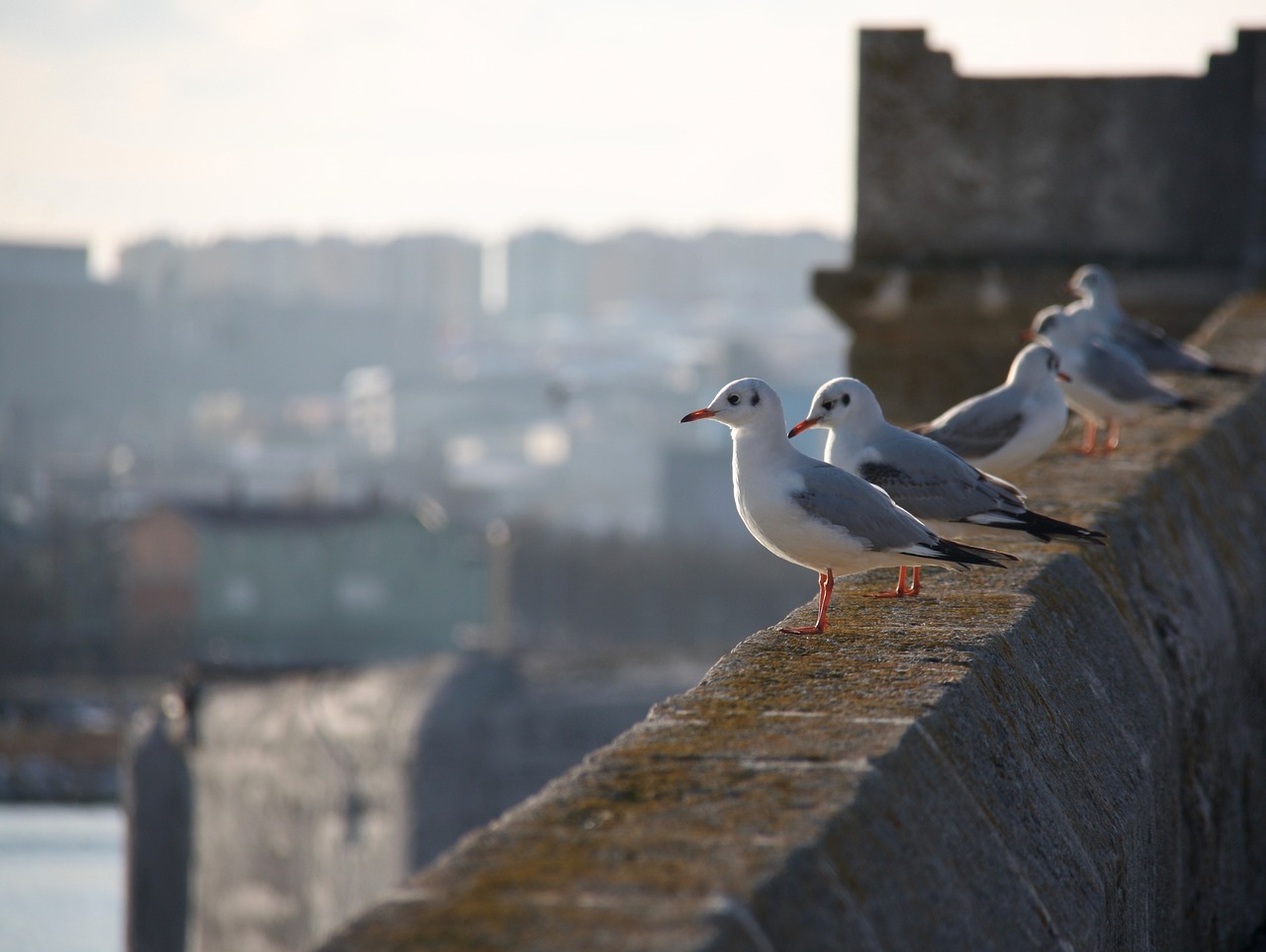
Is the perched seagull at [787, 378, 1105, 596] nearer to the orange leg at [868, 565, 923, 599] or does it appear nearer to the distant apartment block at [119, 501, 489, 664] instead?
the orange leg at [868, 565, 923, 599]

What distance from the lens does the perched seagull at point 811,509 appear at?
4.09m

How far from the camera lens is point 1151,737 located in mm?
3680

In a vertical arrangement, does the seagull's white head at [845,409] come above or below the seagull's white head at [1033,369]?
below

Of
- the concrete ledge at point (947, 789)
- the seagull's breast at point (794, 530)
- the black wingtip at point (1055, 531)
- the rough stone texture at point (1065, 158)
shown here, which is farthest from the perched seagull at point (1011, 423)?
the rough stone texture at point (1065, 158)

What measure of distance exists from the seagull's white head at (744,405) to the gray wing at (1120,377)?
2373mm

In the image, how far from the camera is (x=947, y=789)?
271cm

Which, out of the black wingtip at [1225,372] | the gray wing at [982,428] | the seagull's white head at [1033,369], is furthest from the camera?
the black wingtip at [1225,372]

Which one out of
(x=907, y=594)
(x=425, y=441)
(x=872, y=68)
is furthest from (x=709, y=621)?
(x=907, y=594)

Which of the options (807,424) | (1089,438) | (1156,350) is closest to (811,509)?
(807,424)

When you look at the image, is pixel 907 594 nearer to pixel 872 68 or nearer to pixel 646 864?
pixel 646 864

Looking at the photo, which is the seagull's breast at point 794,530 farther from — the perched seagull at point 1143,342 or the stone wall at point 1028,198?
the stone wall at point 1028,198

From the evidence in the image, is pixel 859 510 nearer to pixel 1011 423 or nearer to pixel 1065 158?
pixel 1011 423

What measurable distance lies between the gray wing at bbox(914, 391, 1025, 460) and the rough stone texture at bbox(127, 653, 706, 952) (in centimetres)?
1574

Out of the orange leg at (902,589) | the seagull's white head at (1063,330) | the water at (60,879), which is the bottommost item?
the water at (60,879)
